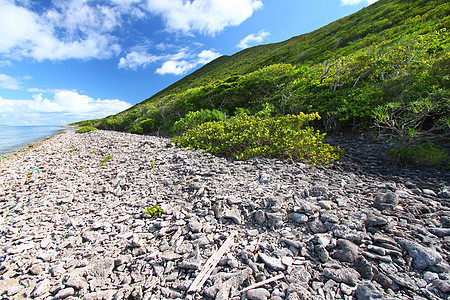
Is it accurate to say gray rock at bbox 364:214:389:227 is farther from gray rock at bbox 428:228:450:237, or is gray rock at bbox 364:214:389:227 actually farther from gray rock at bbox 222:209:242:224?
gray rock at bbox 222:209:242:224

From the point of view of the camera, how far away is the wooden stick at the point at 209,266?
206 cm

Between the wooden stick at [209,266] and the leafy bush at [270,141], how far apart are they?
11.9ft

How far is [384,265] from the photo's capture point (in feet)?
6.75

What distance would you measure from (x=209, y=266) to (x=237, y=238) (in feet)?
1.97

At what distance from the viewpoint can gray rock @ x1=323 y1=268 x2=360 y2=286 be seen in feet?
6.40

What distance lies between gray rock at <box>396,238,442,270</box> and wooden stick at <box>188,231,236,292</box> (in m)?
2.23

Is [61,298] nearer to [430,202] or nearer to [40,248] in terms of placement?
[40,248]

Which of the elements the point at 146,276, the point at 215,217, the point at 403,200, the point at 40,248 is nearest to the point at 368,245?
the point at 403,200

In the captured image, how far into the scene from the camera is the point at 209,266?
7.52ft

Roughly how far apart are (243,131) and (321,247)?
5.40 metres

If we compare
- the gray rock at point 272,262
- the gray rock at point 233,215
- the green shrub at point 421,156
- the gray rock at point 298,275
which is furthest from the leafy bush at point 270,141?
the gray rock at point 298,275

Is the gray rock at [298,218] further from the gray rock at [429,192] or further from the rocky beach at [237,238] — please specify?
the gray rock at [429,192]

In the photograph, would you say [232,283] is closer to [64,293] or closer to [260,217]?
[260,217]

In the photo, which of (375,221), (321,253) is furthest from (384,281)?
(375,221)
